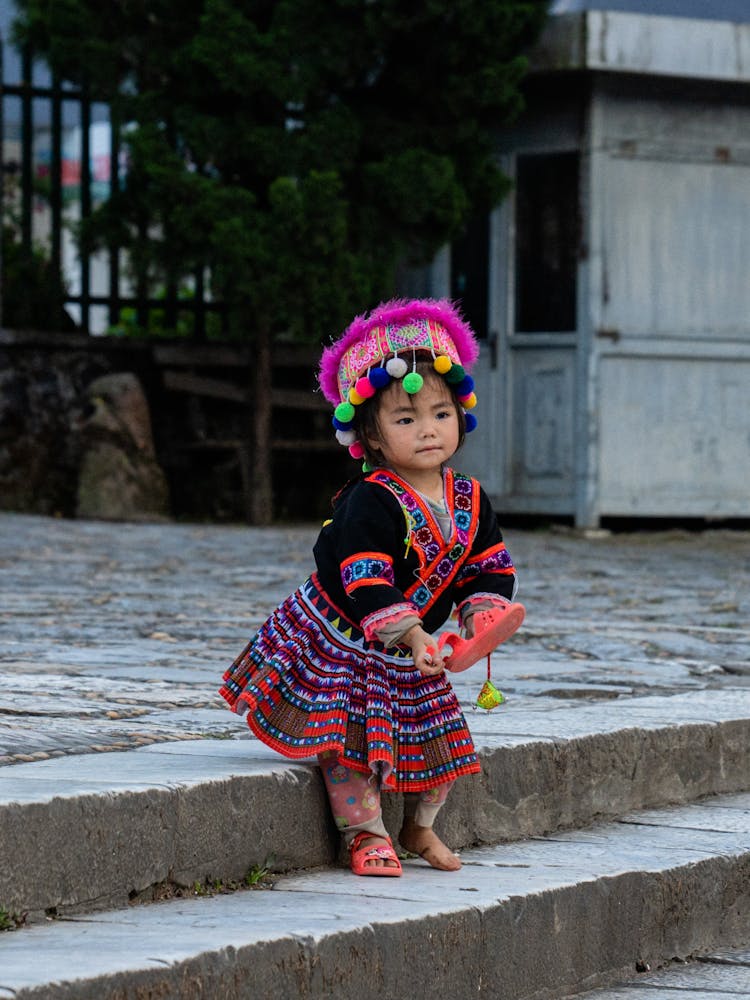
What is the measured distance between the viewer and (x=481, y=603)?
3.21 metres

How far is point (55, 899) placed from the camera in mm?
2596

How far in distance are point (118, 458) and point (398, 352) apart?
27.1ft

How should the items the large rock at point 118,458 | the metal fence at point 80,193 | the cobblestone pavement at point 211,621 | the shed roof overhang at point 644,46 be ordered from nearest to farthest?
1. the cobblestone pavement at point 211,621
2. the shed roof overhang at point 644,46
3. the large rock at point 118,458
4. the metal fence at point 80,193

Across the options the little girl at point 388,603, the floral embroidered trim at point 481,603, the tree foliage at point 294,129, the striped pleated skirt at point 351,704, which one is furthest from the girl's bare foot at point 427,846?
the tree foliage at point 294,129

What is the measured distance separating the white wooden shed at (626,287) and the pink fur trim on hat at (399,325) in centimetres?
798

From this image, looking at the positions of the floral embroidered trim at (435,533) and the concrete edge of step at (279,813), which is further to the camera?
the floral embroidered trim at (435,533)

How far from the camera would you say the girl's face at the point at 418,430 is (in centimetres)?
319

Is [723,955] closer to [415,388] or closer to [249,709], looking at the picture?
[249,709]

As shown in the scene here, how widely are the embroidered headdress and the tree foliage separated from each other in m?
7.04

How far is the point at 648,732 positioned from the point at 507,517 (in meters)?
8.32

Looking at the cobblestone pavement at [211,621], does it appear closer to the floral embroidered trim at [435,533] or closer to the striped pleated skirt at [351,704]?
the striped pleated skirt at [351,704]

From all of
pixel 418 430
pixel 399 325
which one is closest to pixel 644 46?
pixel 399 325

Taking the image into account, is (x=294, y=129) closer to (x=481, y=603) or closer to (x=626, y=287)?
(x=626, y=287)

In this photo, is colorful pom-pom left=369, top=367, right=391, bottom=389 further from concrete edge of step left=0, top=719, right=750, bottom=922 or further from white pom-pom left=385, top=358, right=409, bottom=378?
concrete edge of step left=0, top=719, right=750, bottom=922
